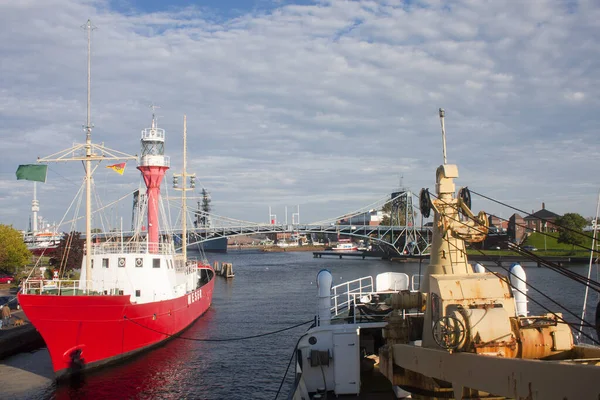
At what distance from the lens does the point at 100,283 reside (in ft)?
84.8

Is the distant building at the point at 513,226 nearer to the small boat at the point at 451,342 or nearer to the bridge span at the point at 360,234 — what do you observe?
the small boat at the point at 451,342

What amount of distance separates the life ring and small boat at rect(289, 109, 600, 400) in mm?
25

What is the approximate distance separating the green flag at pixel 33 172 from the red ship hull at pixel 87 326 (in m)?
6.42

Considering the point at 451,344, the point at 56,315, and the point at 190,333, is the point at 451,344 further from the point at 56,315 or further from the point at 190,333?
the point at 190,333

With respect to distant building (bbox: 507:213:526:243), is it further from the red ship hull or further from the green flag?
the green flag

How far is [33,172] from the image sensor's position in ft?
82.0

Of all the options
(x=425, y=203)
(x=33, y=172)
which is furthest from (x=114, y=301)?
(x=425, y=203)

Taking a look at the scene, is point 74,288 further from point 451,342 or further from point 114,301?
point 451,342

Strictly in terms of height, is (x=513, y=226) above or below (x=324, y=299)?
above

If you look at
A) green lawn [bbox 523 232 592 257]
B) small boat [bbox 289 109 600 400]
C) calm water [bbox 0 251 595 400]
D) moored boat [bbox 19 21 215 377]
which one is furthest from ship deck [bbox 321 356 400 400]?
green lawn [bbox 523 232 592 257]

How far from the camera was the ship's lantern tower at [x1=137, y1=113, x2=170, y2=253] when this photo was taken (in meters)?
32.1

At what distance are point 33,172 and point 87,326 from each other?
8.26 meters

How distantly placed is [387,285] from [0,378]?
1645cm

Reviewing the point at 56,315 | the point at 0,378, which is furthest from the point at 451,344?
the point at 0,378
